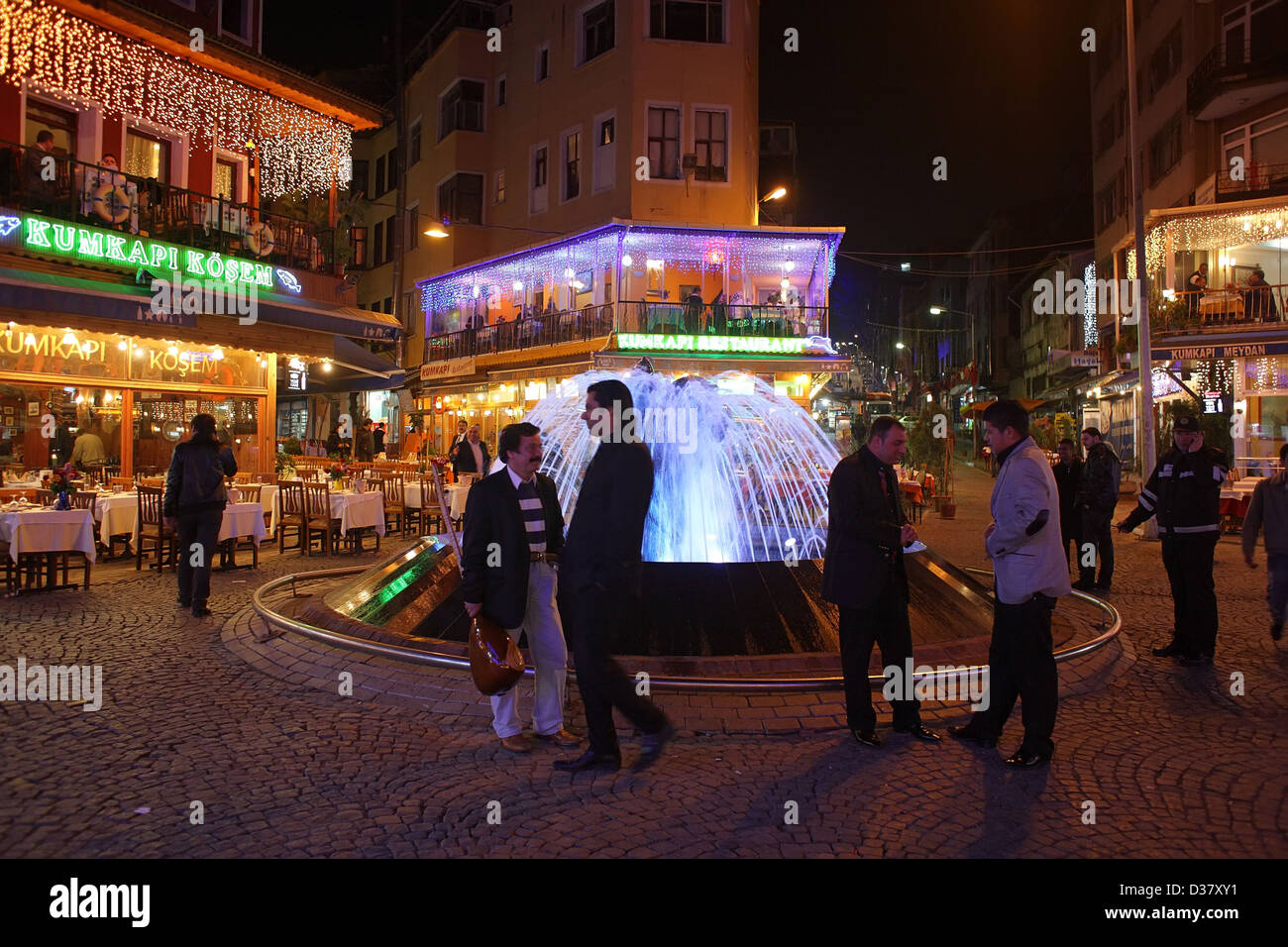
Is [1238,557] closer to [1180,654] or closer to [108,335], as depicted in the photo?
[1180,654]

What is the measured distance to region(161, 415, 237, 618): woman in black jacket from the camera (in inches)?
363

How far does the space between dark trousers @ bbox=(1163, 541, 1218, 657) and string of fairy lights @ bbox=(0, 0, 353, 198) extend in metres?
19.4

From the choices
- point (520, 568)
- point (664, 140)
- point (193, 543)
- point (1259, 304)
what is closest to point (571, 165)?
point (664, 140)

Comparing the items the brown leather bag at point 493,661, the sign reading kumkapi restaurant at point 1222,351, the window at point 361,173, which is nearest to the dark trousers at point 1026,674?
the brown leather bag at point 493,661

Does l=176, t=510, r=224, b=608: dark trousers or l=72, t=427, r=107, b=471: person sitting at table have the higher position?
l=72, t=427, r=107, b=471: person sitting at table

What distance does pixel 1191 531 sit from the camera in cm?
733

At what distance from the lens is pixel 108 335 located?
54.1 feet

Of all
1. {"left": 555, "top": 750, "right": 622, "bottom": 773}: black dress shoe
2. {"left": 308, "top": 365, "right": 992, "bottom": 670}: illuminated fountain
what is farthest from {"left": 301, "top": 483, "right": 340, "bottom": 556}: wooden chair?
{"left": 555, "top": 750, "right": 622, "bottom": 773}: black dress shoe

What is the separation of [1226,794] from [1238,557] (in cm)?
1248

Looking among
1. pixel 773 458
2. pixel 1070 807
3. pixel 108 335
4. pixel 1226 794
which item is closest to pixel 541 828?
pixel 1070 807

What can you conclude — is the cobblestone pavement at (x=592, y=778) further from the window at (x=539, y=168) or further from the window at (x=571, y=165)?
the window at (x=539, y=168)

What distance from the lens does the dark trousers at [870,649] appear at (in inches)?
209

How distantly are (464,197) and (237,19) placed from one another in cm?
1694

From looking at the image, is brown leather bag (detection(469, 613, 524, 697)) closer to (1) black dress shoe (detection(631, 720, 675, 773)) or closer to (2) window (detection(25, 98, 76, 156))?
(1) black dress shoe (detection(631, 720, 675, 773))
